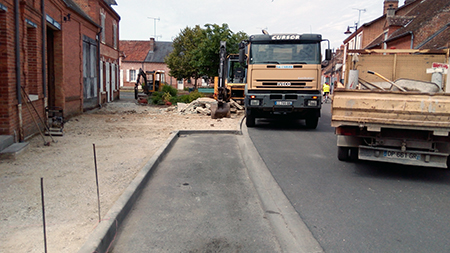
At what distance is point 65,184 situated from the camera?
525 centimetres

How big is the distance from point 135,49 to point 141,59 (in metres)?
3.03

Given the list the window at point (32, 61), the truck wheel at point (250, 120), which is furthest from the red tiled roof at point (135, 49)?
the window at point (32, 61)

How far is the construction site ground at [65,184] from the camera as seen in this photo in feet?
11.8

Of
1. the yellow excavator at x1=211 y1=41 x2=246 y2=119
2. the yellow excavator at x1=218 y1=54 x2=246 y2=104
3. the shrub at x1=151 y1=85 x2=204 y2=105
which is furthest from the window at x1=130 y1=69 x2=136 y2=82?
the yellow excavator at x1=218 y1=54 x2=246 y2=104

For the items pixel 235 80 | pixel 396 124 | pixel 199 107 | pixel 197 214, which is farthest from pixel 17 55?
pixel 235 80

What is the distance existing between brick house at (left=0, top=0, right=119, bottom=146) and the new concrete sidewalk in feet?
11.9

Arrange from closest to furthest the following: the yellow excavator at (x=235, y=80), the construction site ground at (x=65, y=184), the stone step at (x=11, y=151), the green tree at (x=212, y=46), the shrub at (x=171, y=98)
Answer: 1. the construction site ground at (x=65, y=184)
2. the stone step at (x=11, y=151)
3. the yellow excavator at (x=235, y=80)
4. the shrub at (x=171, y=98)
5. the green tree at (x=212, y=46)

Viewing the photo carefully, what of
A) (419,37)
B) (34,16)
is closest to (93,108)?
(34,16)

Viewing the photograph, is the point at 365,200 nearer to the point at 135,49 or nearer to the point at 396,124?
the point at 396,124

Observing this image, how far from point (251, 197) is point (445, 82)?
5.52 m

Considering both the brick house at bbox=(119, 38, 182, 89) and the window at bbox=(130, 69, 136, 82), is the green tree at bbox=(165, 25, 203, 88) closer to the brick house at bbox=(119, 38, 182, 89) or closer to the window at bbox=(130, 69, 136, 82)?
the brick house at bbox=(119, 38, 182, 89)

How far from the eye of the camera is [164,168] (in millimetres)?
6871

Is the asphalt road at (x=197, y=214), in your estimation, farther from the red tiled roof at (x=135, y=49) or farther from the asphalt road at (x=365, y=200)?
the red tiled roof at (x=135, y=49)

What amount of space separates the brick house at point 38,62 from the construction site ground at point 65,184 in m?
0.92
